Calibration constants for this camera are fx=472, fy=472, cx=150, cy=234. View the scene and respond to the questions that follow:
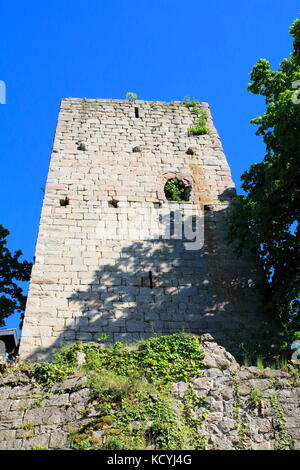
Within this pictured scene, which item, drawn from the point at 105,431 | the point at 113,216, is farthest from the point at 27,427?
the point at 113,216

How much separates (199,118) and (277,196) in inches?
188

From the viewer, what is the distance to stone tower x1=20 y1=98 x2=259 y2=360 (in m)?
8.62

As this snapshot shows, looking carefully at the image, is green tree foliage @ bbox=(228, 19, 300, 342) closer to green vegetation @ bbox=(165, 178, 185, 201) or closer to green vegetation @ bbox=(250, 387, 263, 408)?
green vegetation @ bbox=(165, 178, 185, 201)

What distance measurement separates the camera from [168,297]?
907 cm

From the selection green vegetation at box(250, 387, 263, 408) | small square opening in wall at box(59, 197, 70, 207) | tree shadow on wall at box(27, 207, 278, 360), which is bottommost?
green vegetation at box(250, 387, 263, 408)

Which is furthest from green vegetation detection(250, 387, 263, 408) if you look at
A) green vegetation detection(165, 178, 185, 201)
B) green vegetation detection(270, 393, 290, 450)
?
green vegetation detection(165, 178, 185, 201)

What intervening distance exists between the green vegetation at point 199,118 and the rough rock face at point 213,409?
7.55 metres

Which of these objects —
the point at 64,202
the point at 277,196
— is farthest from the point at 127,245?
the point at 277,196

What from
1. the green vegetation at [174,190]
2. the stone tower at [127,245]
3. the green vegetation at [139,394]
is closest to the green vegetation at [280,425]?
the green vegetation at [139,394]

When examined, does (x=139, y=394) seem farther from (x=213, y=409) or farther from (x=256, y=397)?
(x=256, y=397)

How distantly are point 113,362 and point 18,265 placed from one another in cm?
748

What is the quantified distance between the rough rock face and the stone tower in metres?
2.46

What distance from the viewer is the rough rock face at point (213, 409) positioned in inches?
198

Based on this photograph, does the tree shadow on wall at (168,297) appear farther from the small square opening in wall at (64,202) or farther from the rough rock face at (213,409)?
the rough rock face at (213,409)
